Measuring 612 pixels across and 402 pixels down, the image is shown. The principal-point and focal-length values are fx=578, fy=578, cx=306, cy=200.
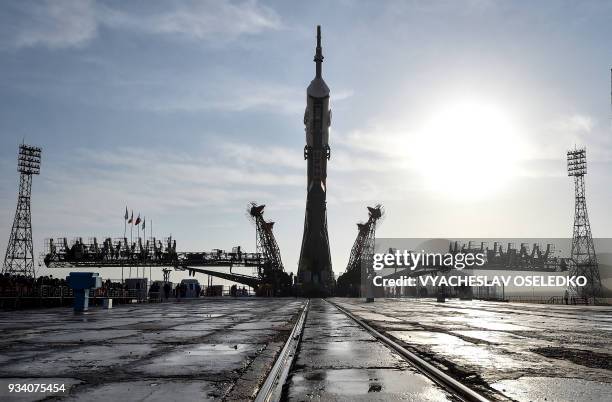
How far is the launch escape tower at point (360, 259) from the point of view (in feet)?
344

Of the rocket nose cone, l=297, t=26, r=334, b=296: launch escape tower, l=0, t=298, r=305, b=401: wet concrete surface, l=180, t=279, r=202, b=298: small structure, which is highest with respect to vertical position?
the rocket nose cone

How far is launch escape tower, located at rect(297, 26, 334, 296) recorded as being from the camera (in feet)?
316

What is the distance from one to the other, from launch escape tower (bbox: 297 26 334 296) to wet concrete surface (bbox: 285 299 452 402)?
84.3 m

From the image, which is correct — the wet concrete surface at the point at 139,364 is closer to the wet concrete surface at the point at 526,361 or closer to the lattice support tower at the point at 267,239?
the wet concrete surface at the point at 526,361

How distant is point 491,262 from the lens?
14438 centimetres

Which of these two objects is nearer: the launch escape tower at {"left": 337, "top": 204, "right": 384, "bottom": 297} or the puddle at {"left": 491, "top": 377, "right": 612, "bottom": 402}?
the puddle at {"left": 491, "top": 377, "right": 612, "bottom": 402}

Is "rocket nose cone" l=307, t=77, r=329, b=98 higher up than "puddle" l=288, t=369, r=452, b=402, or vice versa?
"rocket nose cone" l=307, t=77, r=329, b=98

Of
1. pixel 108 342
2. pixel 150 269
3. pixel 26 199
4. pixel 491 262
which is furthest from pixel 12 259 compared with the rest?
pixel 491 262

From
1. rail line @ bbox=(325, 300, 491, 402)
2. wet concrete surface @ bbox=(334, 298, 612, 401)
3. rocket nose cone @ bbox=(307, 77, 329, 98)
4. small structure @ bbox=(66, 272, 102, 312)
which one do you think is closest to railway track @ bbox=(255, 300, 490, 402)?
rail line @ bbox=(325, 300, 491, 402)

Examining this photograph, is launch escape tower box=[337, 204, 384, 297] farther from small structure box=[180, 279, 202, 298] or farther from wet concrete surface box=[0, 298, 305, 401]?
wet concrete surface box=[0, 298, 305, 401]

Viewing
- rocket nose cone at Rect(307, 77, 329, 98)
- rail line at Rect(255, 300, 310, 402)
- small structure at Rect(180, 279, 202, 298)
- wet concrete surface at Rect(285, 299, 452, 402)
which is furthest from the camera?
rocket nose cone at Rect(307, 77, 329, 98)

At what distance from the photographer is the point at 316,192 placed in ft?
321

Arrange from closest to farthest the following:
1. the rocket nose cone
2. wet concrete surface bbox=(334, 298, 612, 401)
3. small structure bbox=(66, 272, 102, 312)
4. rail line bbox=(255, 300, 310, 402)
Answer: rail line bbox=(255, 300, 310, 402) → wet concrete surface bbox=(334, 298, 612, 401) → small structure bbox=(66, 272, 102, 312) → the rocket nose cone

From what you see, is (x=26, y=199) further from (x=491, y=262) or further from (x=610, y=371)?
(x=491, y=262)
